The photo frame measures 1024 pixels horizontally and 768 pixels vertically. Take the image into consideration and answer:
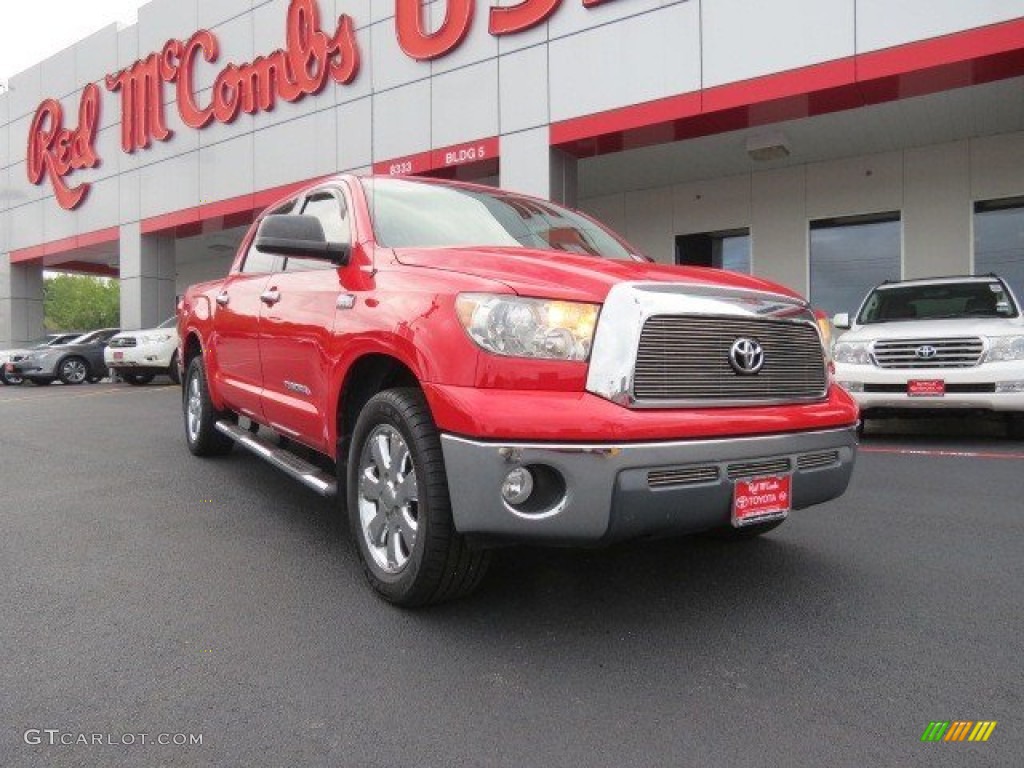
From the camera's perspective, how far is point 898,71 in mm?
Answer: 9305

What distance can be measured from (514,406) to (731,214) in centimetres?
1333

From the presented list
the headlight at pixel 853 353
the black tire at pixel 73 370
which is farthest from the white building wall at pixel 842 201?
the black tire at pixel 73 370

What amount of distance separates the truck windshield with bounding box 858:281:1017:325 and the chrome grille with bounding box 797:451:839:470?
5404 millimetres

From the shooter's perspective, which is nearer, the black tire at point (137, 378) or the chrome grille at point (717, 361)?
the chrome grille at point (717, 361)

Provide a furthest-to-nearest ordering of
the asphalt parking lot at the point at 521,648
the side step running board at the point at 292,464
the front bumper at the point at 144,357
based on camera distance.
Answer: the front bumper at the point at 144,357 → the side step running board at the point at 292,464 → the asphalt parking lot at the point at 521,648

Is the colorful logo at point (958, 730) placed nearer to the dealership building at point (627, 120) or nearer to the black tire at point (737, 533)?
the black tire at point (737, 533)

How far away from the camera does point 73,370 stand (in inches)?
710

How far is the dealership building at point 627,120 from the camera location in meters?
10.1

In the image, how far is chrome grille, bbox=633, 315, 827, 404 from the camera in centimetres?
259

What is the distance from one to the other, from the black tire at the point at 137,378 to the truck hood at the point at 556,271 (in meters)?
15.3

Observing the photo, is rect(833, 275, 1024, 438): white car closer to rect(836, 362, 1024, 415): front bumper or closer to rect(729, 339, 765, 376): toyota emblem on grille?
rect(836, 362, 1024, 415): front bumper

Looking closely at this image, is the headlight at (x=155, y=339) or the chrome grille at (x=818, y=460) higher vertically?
the headlight at (x=155, y=339)

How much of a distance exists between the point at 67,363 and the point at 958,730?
64.5 ft

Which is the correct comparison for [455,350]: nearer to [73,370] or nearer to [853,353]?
[853,353]
